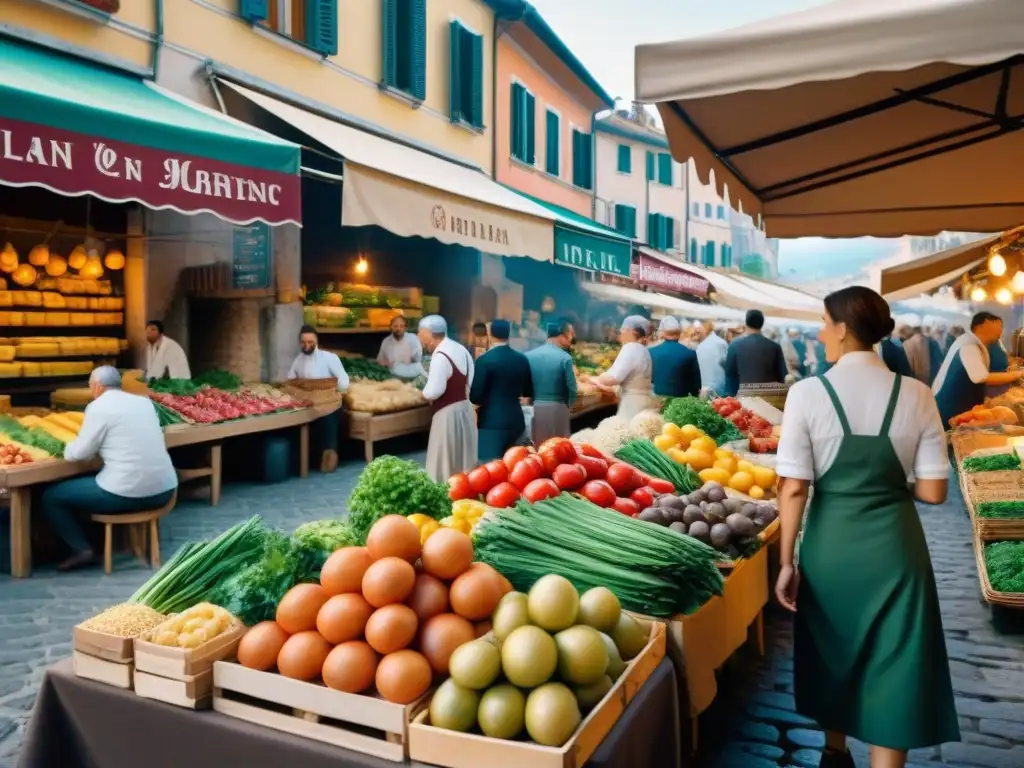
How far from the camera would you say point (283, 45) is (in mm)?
10805

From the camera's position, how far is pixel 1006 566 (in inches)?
210

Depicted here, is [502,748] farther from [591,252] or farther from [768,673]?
[591,252]

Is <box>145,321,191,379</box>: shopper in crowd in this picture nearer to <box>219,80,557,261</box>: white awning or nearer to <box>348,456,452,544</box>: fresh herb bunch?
<box>219,80,557,261</box>: white awning

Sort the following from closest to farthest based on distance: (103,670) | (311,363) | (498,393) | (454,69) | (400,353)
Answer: (103,670) → (498,393) → (311,363) → (400,353) → (454,69)

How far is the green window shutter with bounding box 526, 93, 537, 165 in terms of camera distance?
18.5 meters

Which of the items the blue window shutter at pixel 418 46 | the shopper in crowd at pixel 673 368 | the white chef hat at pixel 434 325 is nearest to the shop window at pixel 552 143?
the blue window shutter at pixel 418 46

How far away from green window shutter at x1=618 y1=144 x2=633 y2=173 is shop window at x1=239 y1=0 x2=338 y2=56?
20.8 m

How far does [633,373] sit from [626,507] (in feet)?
14.8

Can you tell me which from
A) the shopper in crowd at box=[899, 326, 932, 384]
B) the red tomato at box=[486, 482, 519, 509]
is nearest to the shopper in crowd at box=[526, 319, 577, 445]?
the red tomato at box=[486, 482, 519, 509]

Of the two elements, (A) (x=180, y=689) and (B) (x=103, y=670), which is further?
(B) (x=103, y=670)

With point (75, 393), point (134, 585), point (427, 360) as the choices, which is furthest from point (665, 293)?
point (134, 585)

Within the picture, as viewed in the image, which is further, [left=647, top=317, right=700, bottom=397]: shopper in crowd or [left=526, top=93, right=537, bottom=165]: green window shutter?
[left=526, top=93, right=537, bottom=165]: green window shutter

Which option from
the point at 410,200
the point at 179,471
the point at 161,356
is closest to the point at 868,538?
the point at 410,200

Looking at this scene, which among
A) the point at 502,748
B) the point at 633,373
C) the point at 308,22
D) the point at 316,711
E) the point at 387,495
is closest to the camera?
the point at 502,748
